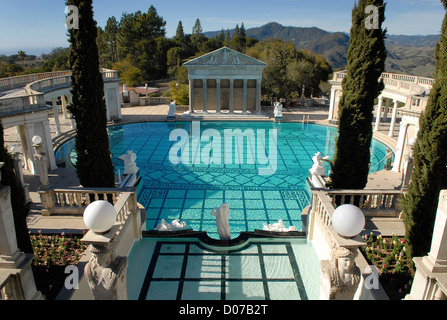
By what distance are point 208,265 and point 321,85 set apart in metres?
39.5

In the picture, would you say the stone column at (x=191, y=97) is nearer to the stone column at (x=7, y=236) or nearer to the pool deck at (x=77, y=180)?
the pool deck at (x=77, y=180)

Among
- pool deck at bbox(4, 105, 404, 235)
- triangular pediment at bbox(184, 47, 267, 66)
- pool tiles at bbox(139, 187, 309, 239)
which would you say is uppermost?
triangular pediment at bbox(184, 47, 267, 66)

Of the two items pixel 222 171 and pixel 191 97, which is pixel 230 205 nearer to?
pixel 222 171

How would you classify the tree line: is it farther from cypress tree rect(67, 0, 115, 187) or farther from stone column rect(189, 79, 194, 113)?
cypress tree rect(67, 0, 115, 187)

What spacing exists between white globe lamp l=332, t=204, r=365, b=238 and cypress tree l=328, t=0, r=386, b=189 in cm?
661

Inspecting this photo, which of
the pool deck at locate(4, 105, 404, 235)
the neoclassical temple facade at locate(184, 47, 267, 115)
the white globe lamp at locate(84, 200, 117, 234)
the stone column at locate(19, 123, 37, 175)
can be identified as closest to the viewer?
the white globe lamp at locate(84, 200, 117, 234)

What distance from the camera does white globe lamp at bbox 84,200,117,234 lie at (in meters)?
4.75

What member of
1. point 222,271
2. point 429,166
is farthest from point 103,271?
point 429,166

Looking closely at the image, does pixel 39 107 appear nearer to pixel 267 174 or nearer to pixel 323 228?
pixel 267 174

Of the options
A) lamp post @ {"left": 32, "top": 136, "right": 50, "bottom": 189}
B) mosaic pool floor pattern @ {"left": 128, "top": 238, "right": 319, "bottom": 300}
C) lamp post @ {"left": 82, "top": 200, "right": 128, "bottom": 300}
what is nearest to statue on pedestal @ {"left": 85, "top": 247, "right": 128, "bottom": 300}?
lamp post @ {"left": 82, "top": 200, "right": 128, "bottom": 300}

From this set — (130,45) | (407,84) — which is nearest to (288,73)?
(407,84)

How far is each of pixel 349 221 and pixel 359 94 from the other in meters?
6.96

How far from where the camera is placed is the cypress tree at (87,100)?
10723 millimetres

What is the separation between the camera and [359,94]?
1034 cm
